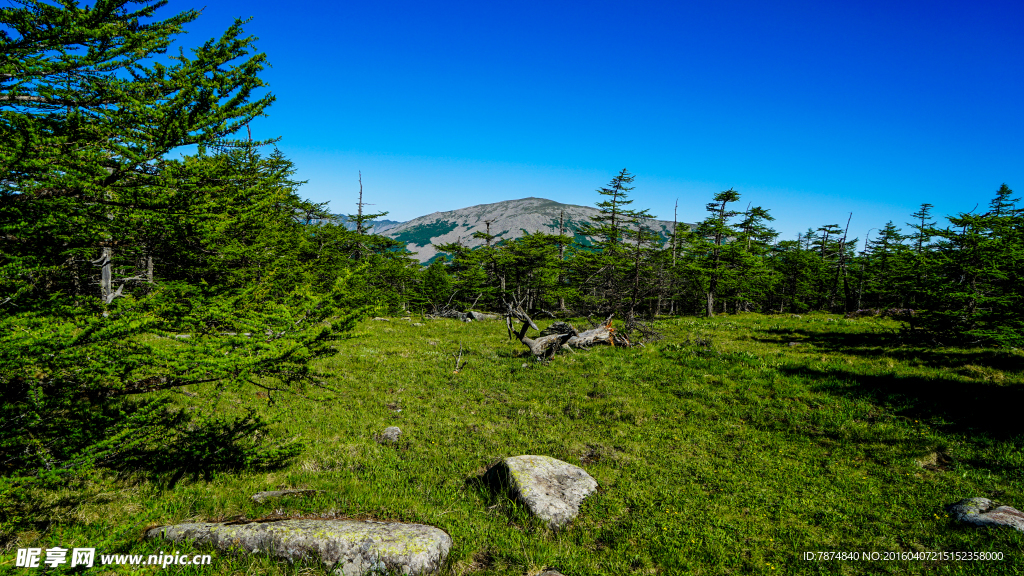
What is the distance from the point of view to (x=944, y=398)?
1203cm

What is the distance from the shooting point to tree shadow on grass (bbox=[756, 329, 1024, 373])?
50.6 ft

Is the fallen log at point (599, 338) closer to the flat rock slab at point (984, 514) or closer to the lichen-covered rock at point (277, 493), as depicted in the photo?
the flat rock slab at point (984, 514)

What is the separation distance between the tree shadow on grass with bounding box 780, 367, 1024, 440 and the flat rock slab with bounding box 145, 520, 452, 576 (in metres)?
14.2

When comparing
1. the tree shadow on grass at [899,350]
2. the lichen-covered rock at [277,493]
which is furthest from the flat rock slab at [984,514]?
the tree shadow on grass at [899,350]

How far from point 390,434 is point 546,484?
4.97m

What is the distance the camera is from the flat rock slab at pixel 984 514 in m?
6.26

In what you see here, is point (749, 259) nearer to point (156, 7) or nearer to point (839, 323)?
point (839, 323)

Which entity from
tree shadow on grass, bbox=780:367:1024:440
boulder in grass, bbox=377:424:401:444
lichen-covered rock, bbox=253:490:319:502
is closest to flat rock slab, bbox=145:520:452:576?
lichen-covered rock, bbox=253:490:319:502

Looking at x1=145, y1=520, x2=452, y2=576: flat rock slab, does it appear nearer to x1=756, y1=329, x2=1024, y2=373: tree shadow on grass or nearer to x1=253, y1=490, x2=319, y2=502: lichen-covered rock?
x1=253, y1=490, x2=319, y2=502: lichen-covered rock

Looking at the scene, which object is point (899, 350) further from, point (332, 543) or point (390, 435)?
point (332, 543)

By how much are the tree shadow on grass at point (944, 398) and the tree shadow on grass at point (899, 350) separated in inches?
127

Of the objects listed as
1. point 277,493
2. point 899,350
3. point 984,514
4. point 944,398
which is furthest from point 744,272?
point 277,493

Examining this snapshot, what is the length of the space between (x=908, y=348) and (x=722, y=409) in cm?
1364

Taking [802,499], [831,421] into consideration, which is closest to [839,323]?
[831,421]
